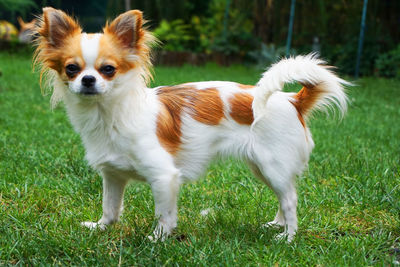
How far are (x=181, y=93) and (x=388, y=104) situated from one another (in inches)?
275

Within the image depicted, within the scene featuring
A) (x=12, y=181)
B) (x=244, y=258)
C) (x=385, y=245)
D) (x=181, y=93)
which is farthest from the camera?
(x=12, y=181)

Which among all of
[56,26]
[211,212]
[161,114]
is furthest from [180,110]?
[56,26]

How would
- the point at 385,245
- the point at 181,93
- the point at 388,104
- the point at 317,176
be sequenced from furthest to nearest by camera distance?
1. the point at 388,104
2. the point at 317,176
3. the point at 181,93
4. the point at 385,245

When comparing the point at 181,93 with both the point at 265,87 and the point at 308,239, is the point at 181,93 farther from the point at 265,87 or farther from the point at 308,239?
the point at 308,239

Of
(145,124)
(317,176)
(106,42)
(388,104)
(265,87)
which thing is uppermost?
(106,42)

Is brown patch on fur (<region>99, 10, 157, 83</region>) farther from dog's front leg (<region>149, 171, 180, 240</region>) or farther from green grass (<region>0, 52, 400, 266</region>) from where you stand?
green grass (<region>0, 52, 400, 266</region>)

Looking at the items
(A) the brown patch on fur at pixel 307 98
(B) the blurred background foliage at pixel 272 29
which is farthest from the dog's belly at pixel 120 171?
(B) the blurred background foliage at pixel 272 29

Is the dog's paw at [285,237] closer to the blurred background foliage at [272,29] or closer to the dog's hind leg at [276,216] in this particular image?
the dog's hind leg at [276,216]

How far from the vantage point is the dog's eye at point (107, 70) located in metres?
2.59

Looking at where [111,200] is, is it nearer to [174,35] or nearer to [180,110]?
[180,110]

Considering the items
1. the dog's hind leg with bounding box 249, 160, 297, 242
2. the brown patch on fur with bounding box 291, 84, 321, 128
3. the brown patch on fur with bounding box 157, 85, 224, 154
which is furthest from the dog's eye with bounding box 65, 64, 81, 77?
the brown patch on fur with bounding box 291, 84, 321, 128

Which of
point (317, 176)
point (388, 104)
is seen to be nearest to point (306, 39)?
point (388, 104)

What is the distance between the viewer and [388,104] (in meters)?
8.91

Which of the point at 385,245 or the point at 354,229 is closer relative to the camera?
the point at 385,245
